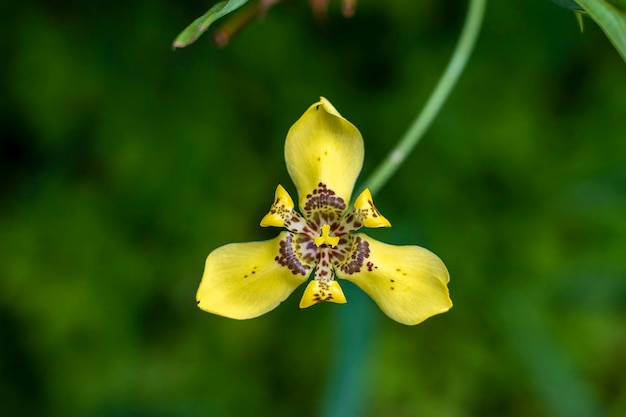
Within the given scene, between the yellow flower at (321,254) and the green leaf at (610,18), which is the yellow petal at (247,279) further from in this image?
the green leaf at (610,18)

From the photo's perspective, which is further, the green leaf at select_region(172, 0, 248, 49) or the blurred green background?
the blurred green background

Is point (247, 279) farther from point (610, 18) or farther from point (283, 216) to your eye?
point (610, 18)

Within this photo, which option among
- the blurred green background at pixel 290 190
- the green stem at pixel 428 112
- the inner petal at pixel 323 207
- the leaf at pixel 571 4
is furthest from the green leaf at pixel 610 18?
the blurred green background at pixel 290 190

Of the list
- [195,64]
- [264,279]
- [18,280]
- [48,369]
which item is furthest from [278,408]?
[264,279]

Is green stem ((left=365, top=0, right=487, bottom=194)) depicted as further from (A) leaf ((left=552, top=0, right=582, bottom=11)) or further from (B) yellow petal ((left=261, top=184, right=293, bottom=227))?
(A) leaf ((left=552, top=0, right=582, bottom=11))

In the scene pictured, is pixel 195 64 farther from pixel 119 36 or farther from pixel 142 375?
pixel 142 375

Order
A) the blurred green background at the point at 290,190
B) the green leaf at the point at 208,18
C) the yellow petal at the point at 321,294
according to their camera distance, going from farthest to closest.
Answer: the blurred green background at the point at 290,190
the yellow petal at the point at 321,294
the green leaf at the point at 208,18

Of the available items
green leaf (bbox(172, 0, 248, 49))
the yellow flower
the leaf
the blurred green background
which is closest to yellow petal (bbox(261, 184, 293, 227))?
the yellow flower

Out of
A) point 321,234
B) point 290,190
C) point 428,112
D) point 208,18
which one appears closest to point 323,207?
point 321,234
